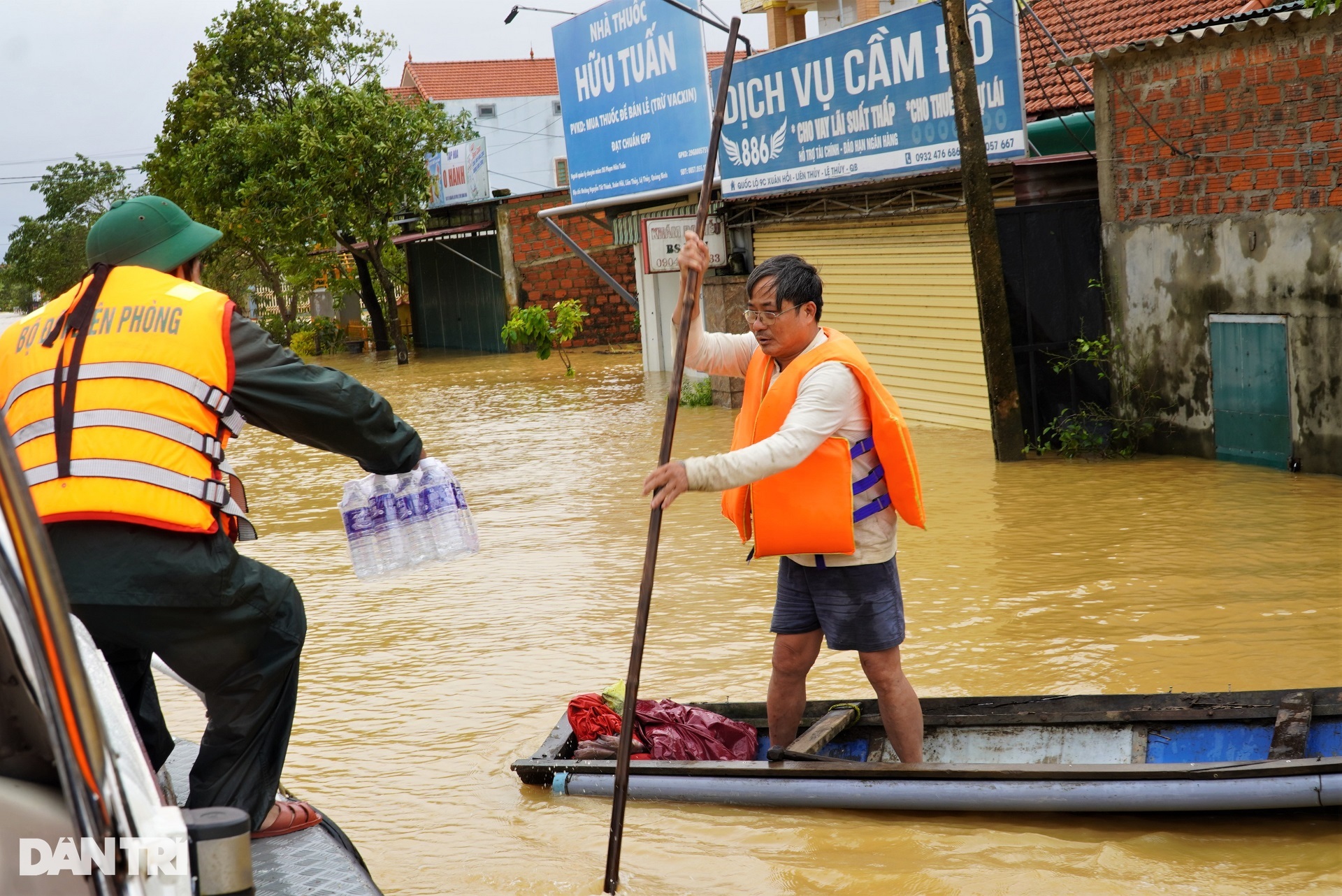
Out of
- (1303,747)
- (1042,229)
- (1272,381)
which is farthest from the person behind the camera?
(1042,229)

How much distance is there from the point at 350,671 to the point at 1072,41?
472 inches

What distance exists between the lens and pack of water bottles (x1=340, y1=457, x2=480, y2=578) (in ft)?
14.2

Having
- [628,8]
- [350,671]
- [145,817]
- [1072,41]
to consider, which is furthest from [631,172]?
[145,817]

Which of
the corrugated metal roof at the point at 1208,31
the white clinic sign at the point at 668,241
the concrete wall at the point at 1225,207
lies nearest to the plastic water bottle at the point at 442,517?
the corrugated metal roof at the point at 1208,31

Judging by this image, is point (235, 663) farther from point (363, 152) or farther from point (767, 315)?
point (363, 152)

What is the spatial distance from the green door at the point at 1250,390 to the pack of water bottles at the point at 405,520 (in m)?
8.09

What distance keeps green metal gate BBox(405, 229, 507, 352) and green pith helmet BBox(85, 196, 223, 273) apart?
27.1 meters

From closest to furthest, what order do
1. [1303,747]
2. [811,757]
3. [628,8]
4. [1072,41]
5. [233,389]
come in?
[233,389] < [1303,747] < [811,757] < [1072,41] < [628,8]

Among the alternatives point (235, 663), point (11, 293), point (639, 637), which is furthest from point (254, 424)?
point (11, 293)

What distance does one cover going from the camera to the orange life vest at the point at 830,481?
4.47m

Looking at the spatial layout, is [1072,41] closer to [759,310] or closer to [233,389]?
Answer: [759,310]

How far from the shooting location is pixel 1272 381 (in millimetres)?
10555

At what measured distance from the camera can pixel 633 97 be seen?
1978 centimetres

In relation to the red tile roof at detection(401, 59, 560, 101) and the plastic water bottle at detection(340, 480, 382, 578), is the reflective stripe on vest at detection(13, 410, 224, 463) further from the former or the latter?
the red tile roof at detection(401, 59, 560, 101)
